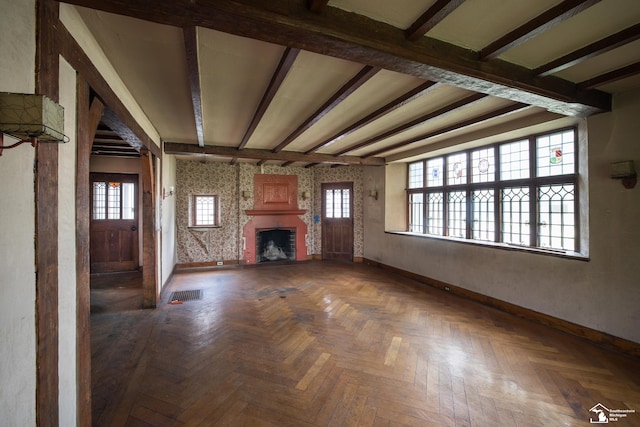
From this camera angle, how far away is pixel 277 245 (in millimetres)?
7422

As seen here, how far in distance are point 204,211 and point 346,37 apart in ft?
19.7

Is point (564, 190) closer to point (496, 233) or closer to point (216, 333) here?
point (496, 233)

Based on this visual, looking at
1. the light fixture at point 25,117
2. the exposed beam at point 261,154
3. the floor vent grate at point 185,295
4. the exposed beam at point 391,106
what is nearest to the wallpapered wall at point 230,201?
the exposed beam at point 261,154

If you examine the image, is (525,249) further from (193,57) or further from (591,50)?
(193,57)

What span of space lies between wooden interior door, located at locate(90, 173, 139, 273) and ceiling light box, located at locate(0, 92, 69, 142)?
5963 mm

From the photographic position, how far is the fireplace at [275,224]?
6.88m

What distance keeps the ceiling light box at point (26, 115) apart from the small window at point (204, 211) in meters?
5.85

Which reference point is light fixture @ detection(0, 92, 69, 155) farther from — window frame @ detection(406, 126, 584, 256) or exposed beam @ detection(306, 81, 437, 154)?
window frame @ detection(406, 126, 584, 256)

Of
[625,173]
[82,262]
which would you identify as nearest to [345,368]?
[82,262]

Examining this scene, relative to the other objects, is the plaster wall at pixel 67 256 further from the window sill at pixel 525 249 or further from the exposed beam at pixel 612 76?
the window sill at pixel 525 249

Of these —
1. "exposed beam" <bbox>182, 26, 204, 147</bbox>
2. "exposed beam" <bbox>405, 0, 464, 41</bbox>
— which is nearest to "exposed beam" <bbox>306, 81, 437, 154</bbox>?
"exposed beam" <bbox>405, 0, 464, 41</bbox>

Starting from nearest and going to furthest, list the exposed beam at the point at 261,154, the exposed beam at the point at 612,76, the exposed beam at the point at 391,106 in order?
the exposed beam at the point at 612,76 → the exposed beam at the point at 391,106 → the exposed beam at the point at 261,154

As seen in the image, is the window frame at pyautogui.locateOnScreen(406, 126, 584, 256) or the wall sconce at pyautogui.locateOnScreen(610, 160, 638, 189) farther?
the window frame at pyautogui.locateOnScreen(406, 126, 584, 256)

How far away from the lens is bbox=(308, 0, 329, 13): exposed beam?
1.47 meters
